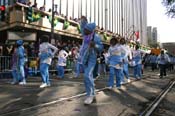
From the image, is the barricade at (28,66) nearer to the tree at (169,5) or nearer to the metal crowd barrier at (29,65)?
the metal crowd barrier at (29,65)

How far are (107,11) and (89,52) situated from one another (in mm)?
48830

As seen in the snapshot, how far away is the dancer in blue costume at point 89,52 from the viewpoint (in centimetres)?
906

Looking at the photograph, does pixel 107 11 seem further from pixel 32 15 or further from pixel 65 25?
pixel 32 15

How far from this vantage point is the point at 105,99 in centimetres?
973

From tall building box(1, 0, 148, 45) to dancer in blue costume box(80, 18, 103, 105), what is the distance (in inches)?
751

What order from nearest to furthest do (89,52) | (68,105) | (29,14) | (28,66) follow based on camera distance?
1. (68,105)
2. (89,52)
3. (28,66)
4. (29,14)

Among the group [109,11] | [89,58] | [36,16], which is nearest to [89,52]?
[89,58]

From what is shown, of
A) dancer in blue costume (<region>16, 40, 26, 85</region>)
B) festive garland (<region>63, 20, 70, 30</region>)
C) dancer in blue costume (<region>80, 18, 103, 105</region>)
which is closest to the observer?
dancer in blue costume (<region>80, 18, 103, 105</region>)

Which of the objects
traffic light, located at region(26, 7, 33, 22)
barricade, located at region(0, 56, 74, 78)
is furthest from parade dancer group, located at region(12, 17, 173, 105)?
traffic light, located at region(26, 7, 33, 22)

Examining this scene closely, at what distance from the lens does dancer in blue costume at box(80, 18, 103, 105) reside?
906 cm

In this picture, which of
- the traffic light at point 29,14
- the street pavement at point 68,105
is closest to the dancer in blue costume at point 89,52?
the street pavement at point 68,105

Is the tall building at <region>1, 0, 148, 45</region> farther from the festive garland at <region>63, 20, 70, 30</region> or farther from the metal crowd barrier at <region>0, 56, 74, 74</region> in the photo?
the metal crowd barrier at <region>0, 56, 74, 74</region>

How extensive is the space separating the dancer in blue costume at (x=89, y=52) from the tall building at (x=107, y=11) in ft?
62.6

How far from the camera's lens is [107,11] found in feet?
188
